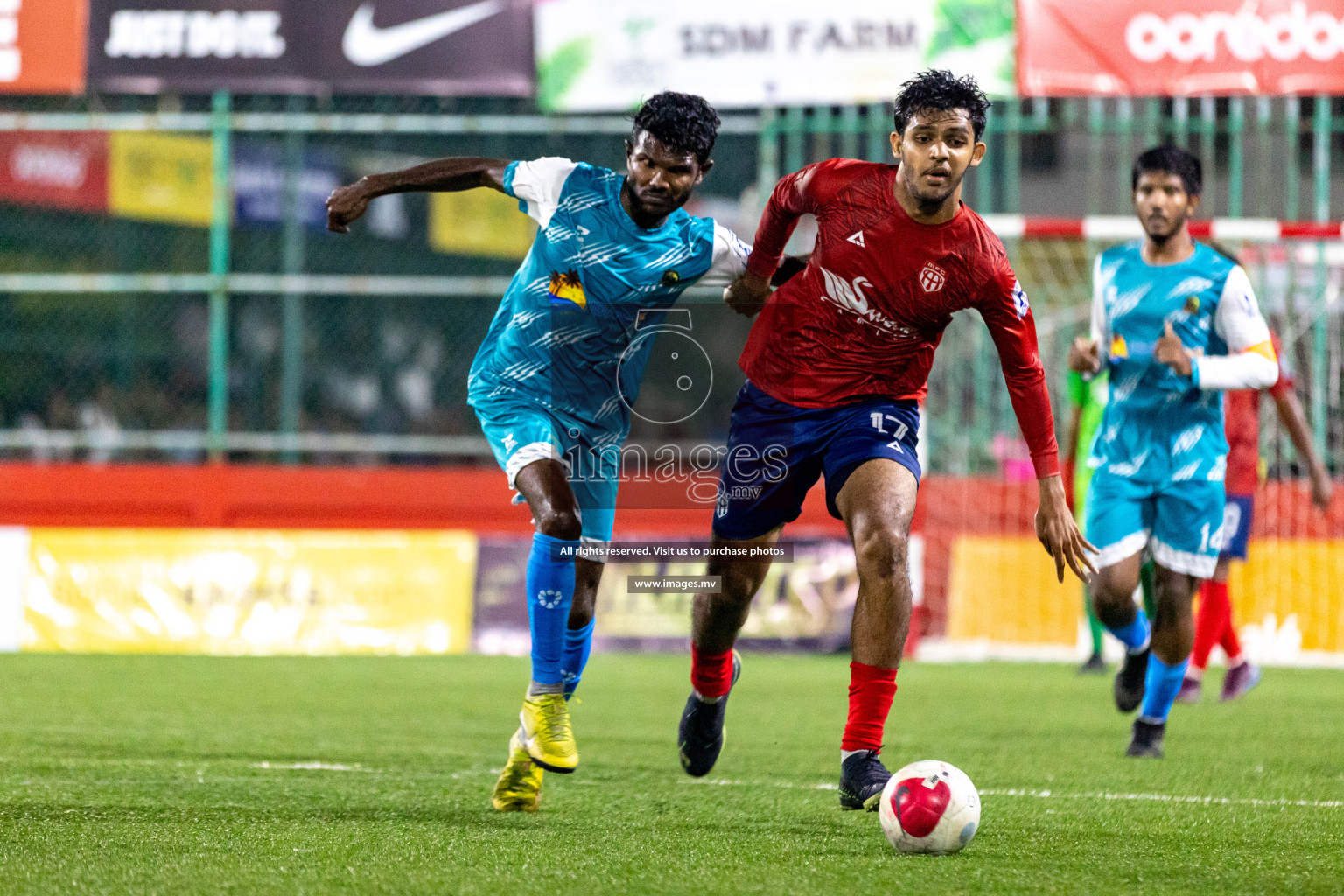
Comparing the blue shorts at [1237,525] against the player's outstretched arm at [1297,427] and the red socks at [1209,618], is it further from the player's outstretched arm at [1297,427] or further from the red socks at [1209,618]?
the player's outstretched arm at [1297,427]

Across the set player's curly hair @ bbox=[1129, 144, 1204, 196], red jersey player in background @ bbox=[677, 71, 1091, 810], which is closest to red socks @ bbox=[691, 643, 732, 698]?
red jersey player in background @ bbox=[677, 71, 1091, 810]

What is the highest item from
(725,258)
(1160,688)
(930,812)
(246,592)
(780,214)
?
(780,214)

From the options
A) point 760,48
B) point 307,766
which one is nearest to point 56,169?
point 760,48

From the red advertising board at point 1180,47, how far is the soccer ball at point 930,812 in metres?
8.97

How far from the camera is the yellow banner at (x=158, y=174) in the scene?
16.5 metres

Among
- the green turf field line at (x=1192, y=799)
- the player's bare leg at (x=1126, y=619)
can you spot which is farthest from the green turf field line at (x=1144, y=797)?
the player's bare leg at (x=1126, y=619)

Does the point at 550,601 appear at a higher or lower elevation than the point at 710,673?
higher

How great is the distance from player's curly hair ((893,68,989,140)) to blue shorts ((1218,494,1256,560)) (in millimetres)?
4559

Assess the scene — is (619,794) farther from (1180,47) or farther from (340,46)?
(340,46)

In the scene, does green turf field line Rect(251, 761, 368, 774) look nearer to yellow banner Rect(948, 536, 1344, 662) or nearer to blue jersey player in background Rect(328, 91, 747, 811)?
blue jersey player in background Rect(328, 91, 747, 811)

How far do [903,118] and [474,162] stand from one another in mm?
1312

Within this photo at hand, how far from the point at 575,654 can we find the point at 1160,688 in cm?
236

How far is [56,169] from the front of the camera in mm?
16953

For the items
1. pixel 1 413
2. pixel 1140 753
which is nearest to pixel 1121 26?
pixel 1140 753
